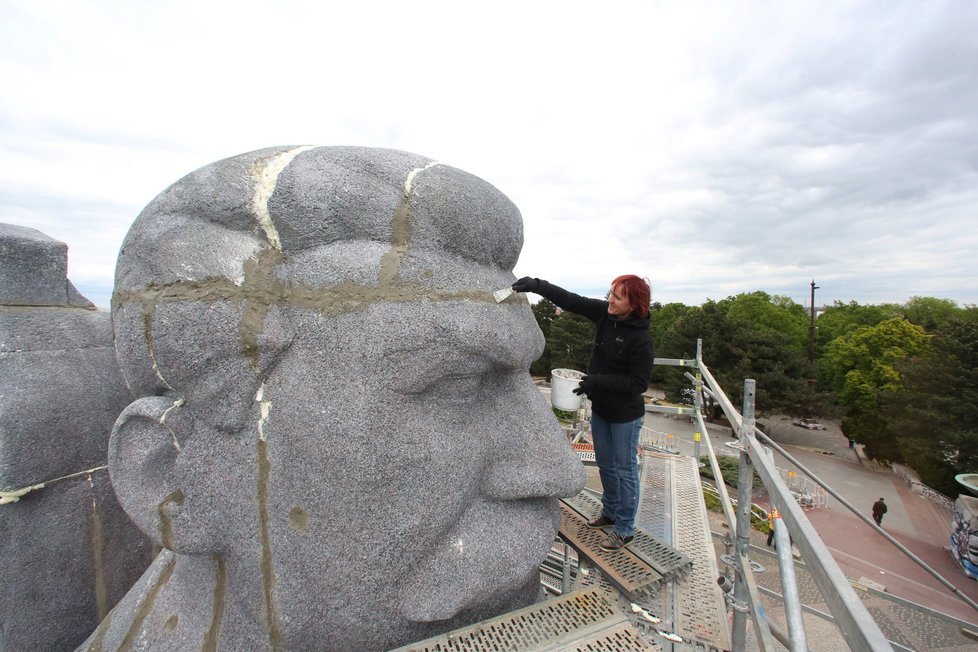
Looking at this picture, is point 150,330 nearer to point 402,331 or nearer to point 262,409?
point 262,409

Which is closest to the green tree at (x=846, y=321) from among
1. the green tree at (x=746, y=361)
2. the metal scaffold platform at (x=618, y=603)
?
the green tree at (x=746, y=361)

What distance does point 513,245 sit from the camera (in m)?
2.45

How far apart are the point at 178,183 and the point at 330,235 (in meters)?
0.80

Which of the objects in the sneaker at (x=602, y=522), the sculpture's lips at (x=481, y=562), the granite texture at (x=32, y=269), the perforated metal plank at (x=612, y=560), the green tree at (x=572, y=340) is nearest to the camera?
the sculpture's lips at (x=481, y=562)

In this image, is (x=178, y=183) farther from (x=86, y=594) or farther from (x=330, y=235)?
(x=86, y=594)

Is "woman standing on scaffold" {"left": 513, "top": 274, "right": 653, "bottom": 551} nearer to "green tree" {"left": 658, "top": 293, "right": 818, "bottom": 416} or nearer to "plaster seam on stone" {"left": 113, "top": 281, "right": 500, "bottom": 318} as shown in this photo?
"plaster seam on stone" {"left": 113, "top": 281, "right": 500, "bottom": 318}

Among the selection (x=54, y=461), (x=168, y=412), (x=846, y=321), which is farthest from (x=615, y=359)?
(x=846, y=321)

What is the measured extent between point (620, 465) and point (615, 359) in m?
0.74

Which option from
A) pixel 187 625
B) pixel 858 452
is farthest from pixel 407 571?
pixel 858 452

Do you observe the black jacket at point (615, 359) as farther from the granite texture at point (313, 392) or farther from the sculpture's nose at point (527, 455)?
the granite texture at point (313, 392)

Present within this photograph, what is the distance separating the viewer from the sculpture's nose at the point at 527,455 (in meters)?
2.34

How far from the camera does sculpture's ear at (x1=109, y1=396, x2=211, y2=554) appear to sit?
82.4 inches

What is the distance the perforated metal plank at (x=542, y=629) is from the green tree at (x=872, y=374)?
2291 cm

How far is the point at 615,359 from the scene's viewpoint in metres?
3.10
